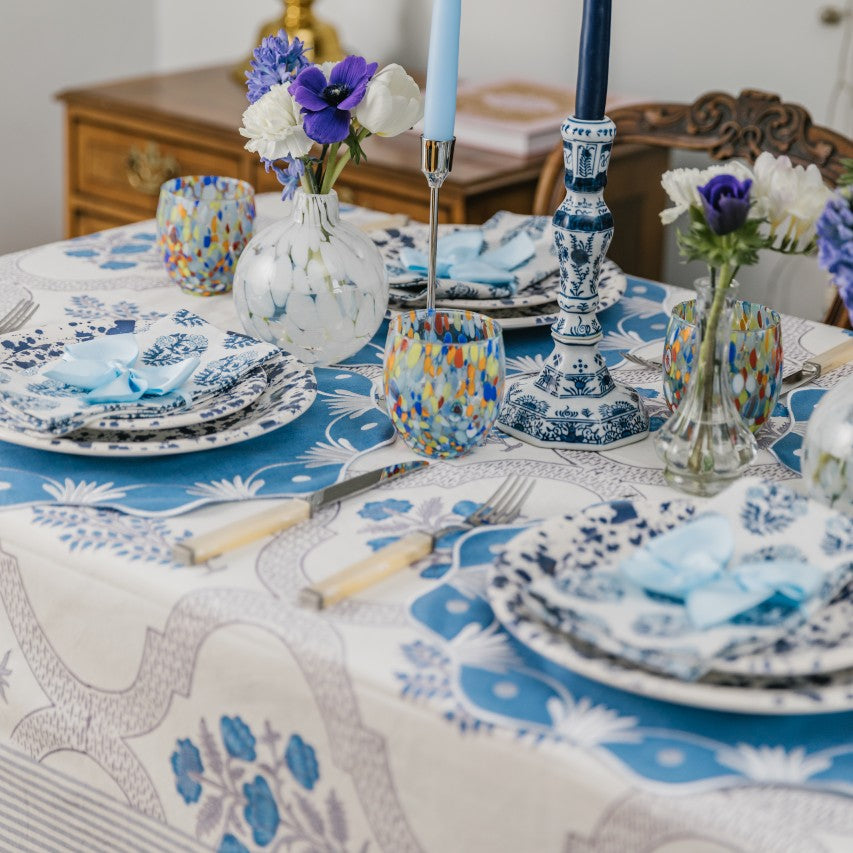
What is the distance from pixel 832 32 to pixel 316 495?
1.64 metres

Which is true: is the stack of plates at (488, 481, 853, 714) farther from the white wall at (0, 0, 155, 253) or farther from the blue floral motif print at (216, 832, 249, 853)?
the white wall at (0, 0, 155, 253)

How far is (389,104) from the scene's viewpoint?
1023 millimetres

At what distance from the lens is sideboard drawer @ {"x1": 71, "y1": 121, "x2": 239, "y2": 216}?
2312mm

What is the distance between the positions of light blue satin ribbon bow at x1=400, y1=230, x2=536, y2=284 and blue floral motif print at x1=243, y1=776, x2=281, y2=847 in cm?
61

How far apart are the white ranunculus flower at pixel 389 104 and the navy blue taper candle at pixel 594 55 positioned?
0.15 meters

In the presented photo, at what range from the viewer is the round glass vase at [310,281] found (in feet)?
3.57

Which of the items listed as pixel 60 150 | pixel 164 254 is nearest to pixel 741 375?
pixel 164 254

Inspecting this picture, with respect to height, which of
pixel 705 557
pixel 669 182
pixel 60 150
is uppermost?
pixel 669 182

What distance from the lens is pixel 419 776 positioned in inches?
26.3

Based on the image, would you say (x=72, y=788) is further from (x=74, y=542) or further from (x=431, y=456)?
(x=431, y=456)

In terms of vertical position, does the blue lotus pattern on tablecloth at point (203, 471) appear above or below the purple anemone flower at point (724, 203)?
below

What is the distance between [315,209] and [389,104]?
0.12 m

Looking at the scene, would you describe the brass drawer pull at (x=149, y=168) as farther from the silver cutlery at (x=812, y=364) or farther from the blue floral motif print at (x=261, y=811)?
the blue floral motif print at (x=261, y=811)

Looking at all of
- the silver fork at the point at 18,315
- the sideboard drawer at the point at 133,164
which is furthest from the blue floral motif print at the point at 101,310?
the sideboard drawer at the point at 133,164
